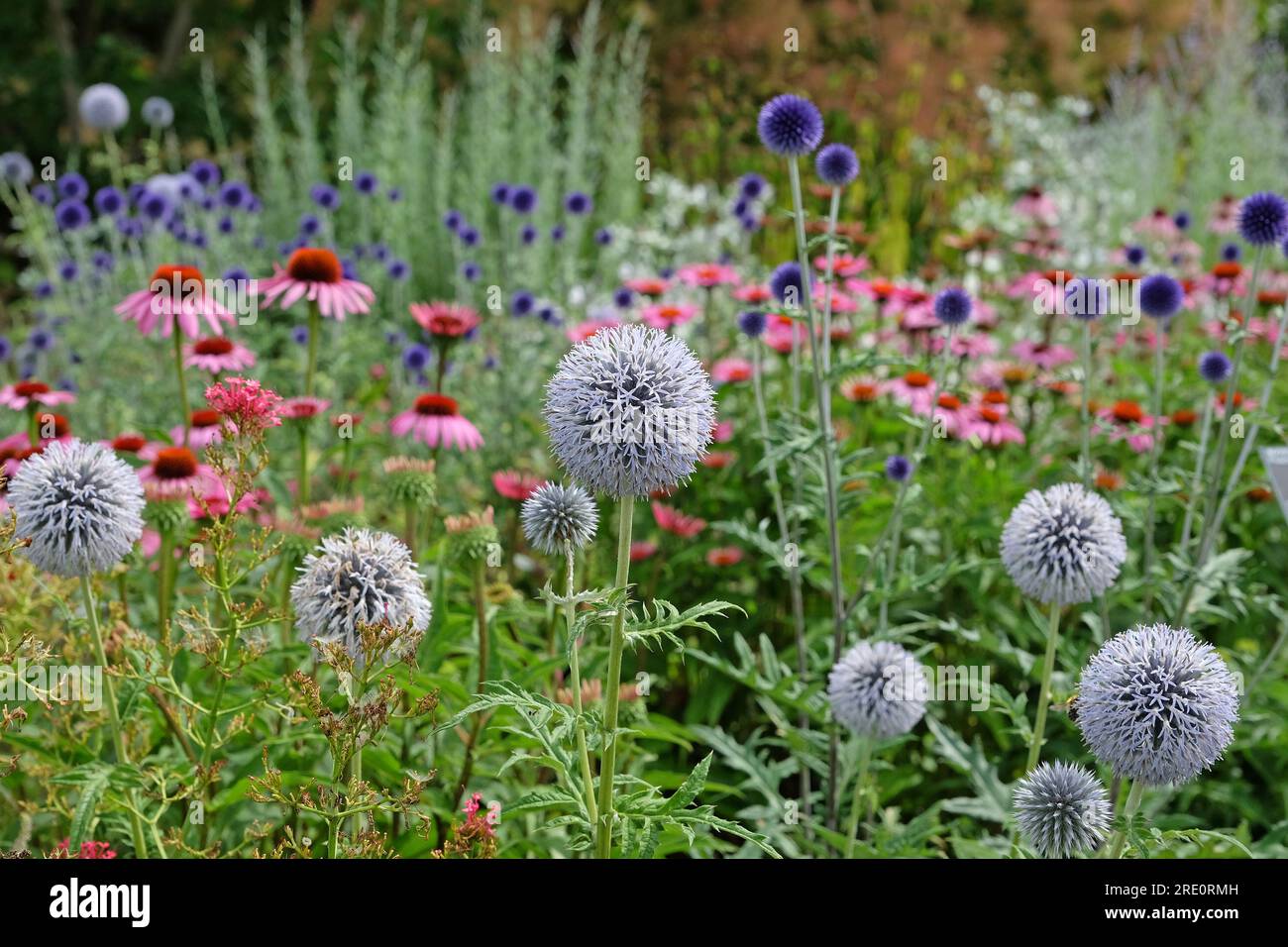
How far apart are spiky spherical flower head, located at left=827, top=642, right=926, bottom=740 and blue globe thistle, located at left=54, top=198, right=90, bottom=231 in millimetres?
4079

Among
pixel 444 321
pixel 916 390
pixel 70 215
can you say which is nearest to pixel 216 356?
pixel 444 321

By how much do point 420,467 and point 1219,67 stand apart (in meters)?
7.08

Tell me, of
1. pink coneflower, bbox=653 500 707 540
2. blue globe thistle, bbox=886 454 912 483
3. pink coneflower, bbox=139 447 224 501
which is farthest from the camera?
pink coneflower, bbox=653 500 707 540

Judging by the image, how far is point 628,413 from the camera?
157 centimetres

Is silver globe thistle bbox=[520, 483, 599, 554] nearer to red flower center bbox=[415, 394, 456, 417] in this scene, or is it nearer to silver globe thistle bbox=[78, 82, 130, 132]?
red flower center bbox=[415, 394, 456, 417]

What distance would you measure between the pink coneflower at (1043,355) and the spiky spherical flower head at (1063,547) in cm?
242

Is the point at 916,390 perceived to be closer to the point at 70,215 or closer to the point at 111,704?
the point at 111,704

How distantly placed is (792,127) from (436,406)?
1.17m

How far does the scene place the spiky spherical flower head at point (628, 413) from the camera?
157cm

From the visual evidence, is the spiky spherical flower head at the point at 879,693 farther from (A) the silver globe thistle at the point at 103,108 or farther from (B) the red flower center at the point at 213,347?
(A) the silver globe thistle at the point at 103,108

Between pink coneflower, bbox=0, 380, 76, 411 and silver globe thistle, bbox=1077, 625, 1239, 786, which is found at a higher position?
pink coneflower, bbox=0, 380, 76, 411

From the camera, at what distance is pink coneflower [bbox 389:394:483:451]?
308 cm

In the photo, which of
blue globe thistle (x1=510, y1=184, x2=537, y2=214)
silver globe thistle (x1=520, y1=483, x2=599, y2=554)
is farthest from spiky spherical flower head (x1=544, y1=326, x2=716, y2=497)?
blue globe thistle (x1=510, y1=184, x2=537, y2=214)
